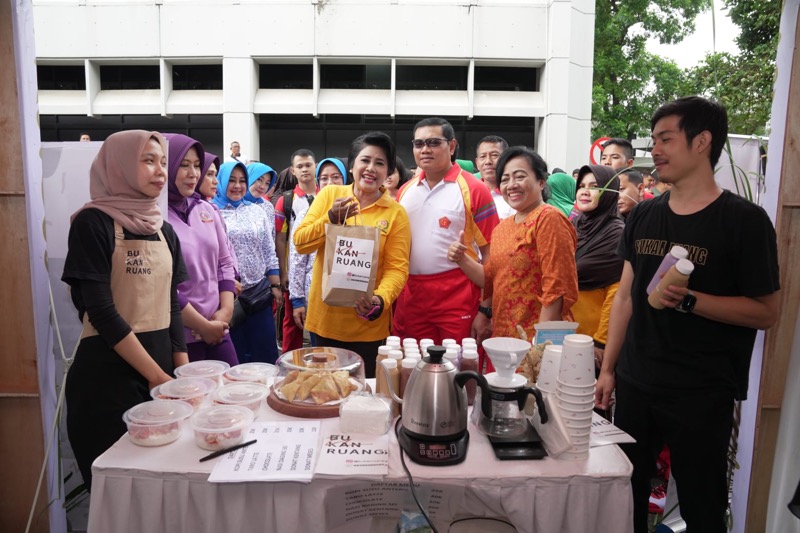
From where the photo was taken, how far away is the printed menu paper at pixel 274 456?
52.3 inches

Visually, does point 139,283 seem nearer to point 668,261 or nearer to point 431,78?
point 668,261

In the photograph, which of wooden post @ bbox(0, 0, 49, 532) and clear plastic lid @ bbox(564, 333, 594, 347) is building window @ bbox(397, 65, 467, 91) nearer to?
wooden post @ bbox(0, 0, 49, 532)

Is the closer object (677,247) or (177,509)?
(177,509)

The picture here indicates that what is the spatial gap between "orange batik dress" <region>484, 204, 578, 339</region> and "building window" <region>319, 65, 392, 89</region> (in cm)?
1122

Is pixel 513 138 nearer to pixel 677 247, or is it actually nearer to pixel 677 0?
pixel 677 0

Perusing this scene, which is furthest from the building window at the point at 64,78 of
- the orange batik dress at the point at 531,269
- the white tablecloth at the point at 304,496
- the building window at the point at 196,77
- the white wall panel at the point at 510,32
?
the white tablecloth at the point at 304,496

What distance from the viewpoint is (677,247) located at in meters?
1.68

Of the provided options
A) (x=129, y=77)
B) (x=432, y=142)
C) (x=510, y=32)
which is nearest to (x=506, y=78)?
(x=510, y=32)

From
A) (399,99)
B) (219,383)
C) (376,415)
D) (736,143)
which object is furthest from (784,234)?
(399,99)

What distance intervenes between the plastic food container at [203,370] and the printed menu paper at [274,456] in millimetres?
373

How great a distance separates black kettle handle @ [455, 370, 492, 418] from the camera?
4.50ft

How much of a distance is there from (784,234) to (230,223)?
10.8ft

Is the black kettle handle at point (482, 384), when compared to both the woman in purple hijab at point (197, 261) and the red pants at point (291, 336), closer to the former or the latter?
the woman in purple hijab at point (197, 261)

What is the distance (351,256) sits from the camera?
7.84ft
